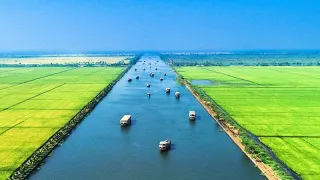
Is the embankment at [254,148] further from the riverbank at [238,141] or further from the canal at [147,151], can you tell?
the canal at [147,151]

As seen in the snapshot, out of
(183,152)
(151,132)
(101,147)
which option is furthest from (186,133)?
(101,147)

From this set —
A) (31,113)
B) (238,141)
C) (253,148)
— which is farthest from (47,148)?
(253,148)

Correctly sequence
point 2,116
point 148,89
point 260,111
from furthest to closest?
point 148,89 < point 260,111 < point 2,116

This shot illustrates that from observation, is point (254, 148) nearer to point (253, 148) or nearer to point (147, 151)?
point (253, 148)

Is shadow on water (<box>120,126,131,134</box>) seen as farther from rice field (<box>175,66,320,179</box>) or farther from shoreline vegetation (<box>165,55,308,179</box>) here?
rice field (<box>175,66,320,179</box>)

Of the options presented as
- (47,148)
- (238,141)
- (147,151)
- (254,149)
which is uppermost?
(254,149)

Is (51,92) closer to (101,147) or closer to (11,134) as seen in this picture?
(11,134)

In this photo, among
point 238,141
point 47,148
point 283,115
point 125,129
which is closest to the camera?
point 47,148
